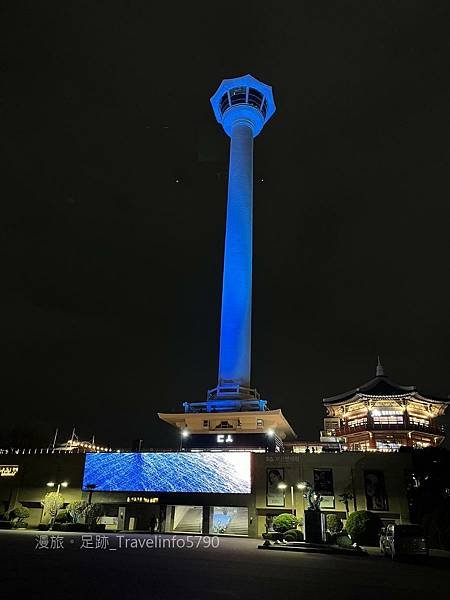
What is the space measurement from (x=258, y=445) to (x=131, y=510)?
13.6 metres

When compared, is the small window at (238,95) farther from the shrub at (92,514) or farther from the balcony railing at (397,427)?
the shrub at (92,514)

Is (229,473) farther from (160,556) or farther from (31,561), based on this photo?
(31,561)

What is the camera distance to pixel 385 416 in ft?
188

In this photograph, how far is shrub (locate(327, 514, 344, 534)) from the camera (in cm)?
3388

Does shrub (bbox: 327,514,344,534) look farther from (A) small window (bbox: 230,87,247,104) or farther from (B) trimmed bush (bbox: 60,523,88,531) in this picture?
(A) small window (bbox: 230,87,247,104)

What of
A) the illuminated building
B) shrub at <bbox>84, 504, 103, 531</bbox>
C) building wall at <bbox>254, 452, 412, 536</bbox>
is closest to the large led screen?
building wall at <bbox>254, 452, 412, 536</bbox>

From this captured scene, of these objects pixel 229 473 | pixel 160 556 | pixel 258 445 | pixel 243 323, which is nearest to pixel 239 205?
pixel 243 323

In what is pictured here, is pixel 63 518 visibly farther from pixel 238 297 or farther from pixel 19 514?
pixel 238 297

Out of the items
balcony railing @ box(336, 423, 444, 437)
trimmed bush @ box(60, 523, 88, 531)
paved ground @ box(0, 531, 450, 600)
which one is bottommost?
paved ground @ box(0, 531, 450, 600)

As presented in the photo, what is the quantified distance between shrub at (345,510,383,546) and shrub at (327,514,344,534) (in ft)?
5.61

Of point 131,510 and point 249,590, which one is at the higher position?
point 131,510

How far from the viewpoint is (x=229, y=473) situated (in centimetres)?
4022

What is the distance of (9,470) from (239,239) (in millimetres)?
34990

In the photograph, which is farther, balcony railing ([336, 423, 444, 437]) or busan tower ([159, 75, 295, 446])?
balcony railing ([336, 423, 444, 437])
